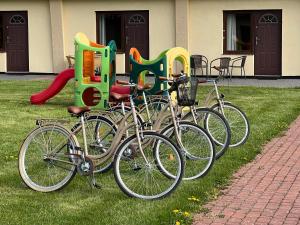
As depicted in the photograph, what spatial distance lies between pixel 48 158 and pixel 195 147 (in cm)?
173

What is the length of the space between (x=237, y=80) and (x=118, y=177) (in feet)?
49.5

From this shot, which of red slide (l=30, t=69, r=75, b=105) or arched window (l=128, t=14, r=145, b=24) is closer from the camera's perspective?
red slide (l=30, t=69, r=75, b=105)

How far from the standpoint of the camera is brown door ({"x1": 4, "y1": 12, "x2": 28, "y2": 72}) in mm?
23594

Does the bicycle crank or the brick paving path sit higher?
the bicycle crank

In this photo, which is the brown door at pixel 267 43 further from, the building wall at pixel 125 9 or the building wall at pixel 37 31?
the building wall at pixel 37 31

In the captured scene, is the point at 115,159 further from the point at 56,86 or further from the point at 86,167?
the point at 56,86

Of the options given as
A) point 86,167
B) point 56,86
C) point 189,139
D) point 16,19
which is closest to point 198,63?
point 16,19

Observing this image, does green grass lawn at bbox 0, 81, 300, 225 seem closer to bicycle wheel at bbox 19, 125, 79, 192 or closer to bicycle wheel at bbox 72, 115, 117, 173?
bicycle wheel at bbox 19, 125, 79, 192

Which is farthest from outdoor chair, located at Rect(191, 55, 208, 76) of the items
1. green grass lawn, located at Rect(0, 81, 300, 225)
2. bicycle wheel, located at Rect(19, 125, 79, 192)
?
bicycle wheel, located at Rect(19, 125, 79, 192)

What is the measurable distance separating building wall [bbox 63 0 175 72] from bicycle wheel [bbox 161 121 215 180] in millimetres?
14869

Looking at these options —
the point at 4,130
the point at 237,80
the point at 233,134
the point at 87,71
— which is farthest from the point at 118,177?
the point at 237,80

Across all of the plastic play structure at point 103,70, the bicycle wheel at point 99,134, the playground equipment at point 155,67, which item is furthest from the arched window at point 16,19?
the bicycle wheel at point 99,134

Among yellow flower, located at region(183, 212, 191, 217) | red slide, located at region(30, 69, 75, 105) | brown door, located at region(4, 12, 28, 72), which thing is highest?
brown door, located at region(4, 12, 28, 72)

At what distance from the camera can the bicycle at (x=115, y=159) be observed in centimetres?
627
